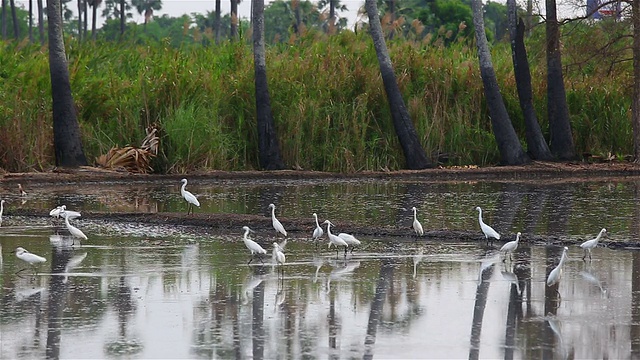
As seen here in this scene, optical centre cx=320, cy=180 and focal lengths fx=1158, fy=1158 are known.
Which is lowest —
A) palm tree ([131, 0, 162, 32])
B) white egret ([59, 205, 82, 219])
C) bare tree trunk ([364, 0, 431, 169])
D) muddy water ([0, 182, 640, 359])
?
muddy water ([0, 182, 640, 359])

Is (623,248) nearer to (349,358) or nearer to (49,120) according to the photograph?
(349,358)

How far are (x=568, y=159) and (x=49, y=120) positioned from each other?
1109cm

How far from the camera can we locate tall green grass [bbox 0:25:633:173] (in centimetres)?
2361

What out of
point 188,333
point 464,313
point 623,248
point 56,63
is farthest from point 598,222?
point 56,63

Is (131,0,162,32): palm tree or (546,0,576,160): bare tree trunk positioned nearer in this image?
Answer: (546,0,576,160): bare tree trunk

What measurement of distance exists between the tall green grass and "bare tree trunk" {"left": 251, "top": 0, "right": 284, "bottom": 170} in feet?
1.84

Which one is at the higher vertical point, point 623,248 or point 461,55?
point 461,55

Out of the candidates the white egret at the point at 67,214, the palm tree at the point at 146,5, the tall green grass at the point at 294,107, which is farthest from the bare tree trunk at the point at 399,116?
the palm tree at the point at 146,5

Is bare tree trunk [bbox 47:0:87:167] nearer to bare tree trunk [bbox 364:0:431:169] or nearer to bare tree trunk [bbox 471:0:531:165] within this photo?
bare tree trunk [bbox 364:0:431:169]

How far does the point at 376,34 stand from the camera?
24766 millimetres

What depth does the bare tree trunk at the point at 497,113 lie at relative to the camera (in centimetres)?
2447

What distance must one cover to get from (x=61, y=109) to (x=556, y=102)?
1042 centimetres

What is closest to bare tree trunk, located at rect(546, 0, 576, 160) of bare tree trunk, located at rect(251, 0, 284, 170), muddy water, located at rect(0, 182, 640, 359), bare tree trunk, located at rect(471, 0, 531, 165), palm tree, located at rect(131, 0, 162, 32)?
bare tree trunk, located at rect(471, 0, 531, 165)

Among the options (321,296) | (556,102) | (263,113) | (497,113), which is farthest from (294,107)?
(321,296)
